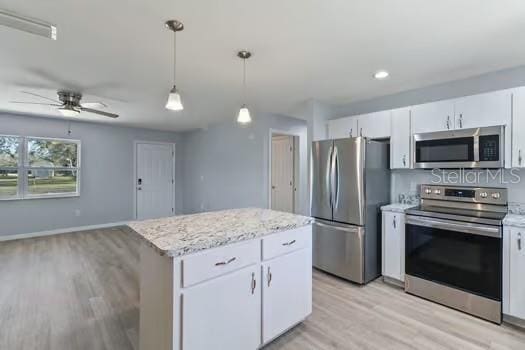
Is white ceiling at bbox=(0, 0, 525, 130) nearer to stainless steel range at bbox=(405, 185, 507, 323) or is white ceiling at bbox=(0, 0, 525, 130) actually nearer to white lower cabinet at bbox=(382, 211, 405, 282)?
stainless steel range at bbox=(405, 185, 507, 323)

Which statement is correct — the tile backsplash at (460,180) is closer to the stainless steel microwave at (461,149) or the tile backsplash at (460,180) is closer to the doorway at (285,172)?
the stainless steel microwave at (461,149)

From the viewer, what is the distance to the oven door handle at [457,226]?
2197 mm

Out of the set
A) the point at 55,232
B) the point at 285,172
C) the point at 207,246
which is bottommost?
the point at 55,232

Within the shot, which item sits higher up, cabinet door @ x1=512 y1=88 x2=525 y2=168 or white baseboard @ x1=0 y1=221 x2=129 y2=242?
cabinet door @ x1=512 y1=88 x2=525 y2=168

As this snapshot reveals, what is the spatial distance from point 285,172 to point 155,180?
346 centimetres

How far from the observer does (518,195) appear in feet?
8.16

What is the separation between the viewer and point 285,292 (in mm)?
1965

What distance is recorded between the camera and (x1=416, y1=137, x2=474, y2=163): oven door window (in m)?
2.56

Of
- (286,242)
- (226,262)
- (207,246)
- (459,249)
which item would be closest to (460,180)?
(459,249)

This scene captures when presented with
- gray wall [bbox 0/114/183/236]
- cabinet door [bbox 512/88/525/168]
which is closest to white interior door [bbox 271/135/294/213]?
gray wall [bbox 0/114/183/236]

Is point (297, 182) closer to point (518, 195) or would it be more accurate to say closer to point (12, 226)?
point (518, 195)

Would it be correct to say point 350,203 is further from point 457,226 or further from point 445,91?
point 445,91

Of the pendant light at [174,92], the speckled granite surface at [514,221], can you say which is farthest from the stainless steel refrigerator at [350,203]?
the pendant light at [174,92]

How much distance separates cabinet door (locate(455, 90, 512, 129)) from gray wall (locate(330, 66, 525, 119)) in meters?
0.35
